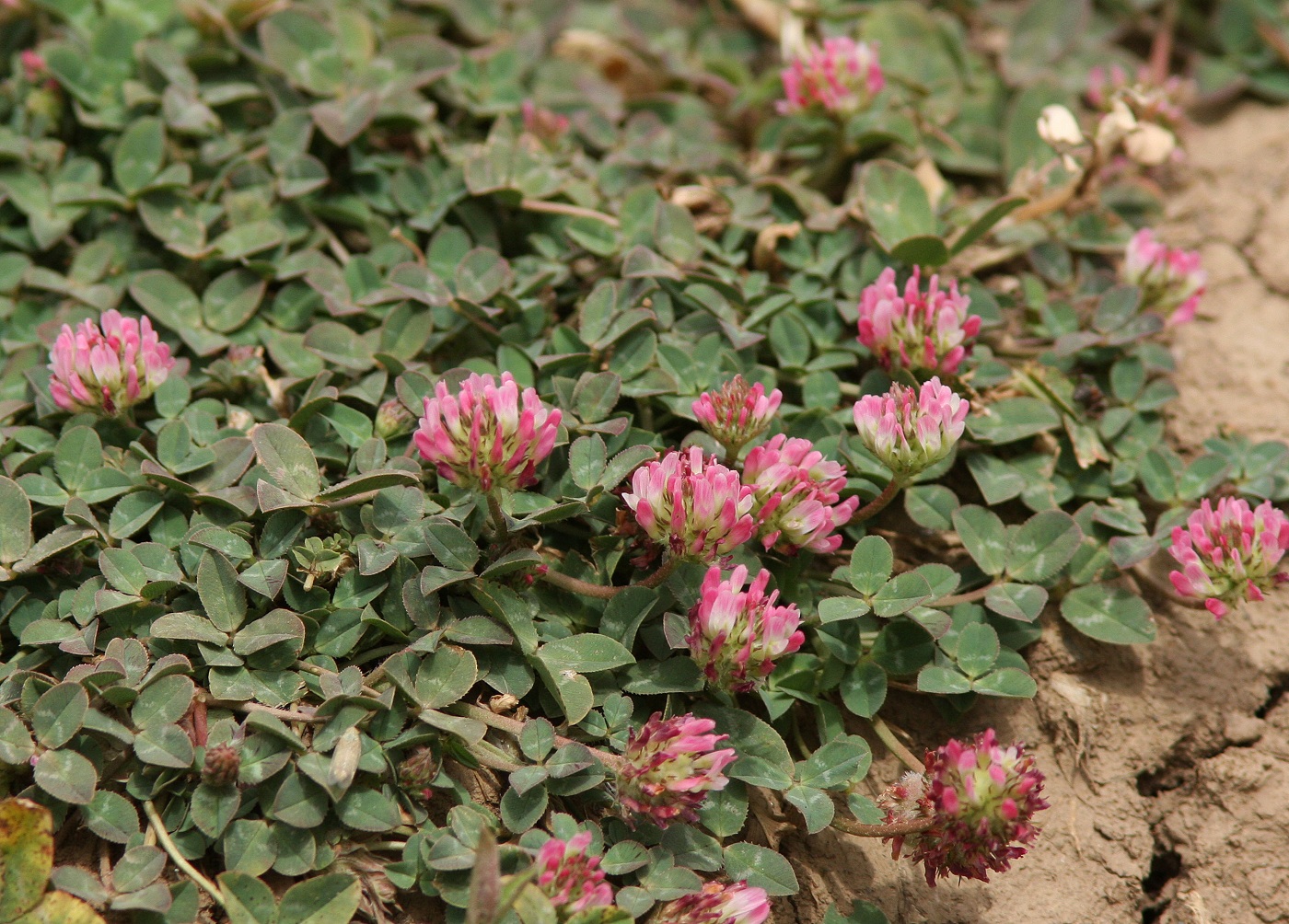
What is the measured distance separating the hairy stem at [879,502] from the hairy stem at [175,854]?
5.58ft

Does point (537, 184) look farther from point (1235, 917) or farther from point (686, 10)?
point (1235, 917)

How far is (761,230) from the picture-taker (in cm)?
353

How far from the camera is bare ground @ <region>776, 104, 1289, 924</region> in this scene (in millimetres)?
2611

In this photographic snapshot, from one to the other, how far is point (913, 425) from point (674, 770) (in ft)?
3.21

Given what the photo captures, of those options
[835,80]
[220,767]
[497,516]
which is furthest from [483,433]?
[835,80]

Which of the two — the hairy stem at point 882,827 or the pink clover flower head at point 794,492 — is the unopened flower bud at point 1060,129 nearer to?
the pink clover flower head at point 794,492

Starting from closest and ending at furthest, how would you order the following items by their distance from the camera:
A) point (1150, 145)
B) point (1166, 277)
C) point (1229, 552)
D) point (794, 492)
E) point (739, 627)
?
1. point (739, 627)
2. point (794, 492)
3. point (1229, 552)
4. point (1166, 277)
5. point (1150, 145)

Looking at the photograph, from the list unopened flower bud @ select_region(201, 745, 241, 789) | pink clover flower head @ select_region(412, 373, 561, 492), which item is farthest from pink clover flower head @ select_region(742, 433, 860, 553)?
unopened flower bud @ select_region(201, 745, 241, 789)

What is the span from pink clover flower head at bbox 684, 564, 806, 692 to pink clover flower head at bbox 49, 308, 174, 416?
156 cm

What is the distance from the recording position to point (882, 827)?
2.46m

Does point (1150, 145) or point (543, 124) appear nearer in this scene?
A: point (543, 124)

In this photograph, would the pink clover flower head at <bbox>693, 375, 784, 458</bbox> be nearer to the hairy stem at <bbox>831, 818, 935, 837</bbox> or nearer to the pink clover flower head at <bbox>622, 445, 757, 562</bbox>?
the pink clover flower head at <bbox>622, 445, 757, 562</bbox>

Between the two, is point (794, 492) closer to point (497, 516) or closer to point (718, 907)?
point (497, 516)

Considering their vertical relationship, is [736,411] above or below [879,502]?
above
